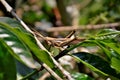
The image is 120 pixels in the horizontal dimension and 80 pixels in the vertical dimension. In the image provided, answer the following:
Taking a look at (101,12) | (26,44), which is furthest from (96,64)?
(101,12)

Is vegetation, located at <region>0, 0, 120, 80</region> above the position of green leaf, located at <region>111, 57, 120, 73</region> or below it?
above

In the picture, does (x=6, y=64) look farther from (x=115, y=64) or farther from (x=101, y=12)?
(x=101, y=12)

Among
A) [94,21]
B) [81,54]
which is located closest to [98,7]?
[94,21]

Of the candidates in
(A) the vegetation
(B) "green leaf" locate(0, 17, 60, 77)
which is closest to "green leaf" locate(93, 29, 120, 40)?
(A) the vegetation

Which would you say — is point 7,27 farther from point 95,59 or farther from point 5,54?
point 95,59

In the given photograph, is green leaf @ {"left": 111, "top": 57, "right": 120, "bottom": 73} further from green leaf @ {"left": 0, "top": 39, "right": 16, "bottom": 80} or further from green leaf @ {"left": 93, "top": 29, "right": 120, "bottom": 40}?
green leaf @ {"left": 0, "top": 39, "right": 16, "bottom": 80}
